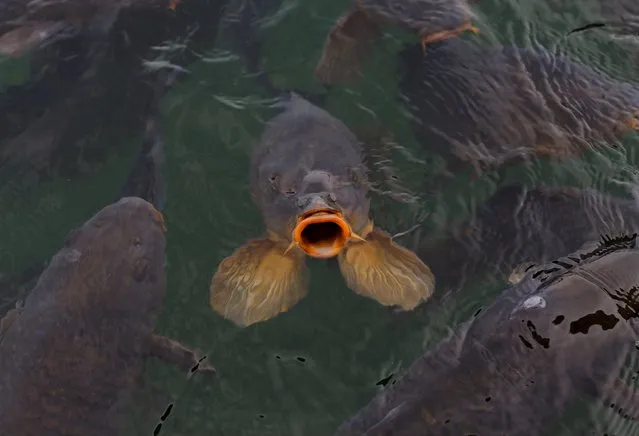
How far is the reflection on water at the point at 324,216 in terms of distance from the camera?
3.96m

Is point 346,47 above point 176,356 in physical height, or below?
above

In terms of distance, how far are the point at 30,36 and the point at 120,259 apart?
96.2 inches

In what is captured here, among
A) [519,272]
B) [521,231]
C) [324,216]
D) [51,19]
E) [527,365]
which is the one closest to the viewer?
[527,365]

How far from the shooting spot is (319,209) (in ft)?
13.2

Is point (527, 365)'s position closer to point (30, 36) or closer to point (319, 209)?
point (319, 209)

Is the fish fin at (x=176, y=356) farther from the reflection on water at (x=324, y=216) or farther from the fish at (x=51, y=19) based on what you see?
the fish at (x=51, y=19)

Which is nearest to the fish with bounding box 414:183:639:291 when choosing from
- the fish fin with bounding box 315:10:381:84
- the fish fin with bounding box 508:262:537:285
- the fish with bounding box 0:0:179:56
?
the fish fin with bounding box 508:262:537:285

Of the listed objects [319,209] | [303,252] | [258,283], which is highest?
[319,209]

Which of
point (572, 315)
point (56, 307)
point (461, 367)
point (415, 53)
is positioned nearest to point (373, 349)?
point (461, 367)

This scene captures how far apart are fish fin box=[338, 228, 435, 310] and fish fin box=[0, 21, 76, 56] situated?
3.11 meters

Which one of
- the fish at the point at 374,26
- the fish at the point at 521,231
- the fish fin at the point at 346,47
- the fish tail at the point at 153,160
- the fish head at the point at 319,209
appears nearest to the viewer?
the fish head at the point at 319,209

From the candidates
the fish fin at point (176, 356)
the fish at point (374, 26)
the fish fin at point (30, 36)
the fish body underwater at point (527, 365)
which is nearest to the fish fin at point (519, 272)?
the fish body underwater at point (527, 365)

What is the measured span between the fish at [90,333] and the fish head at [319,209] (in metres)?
0.81

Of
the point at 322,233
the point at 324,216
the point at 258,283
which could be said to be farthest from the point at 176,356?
the point at 324,216
